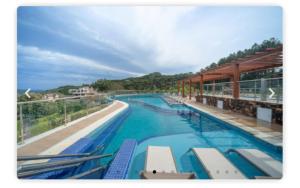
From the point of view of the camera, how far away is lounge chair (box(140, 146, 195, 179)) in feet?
9.37

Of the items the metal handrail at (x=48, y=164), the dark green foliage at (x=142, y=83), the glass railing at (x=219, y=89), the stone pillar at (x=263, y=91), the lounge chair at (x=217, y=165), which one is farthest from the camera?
the glass railing at (x=219, y=89)

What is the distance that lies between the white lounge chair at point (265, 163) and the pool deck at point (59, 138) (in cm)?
298

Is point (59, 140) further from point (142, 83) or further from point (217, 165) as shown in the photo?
point (217, 165)

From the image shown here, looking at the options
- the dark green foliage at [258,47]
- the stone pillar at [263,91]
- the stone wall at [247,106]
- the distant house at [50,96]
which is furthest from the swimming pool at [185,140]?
the dark green foliage at [258,47]

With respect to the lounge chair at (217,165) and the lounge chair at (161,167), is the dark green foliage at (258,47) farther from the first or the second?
the lounge chair at (161,167)

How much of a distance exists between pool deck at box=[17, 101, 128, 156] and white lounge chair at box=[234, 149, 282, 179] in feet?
9.76

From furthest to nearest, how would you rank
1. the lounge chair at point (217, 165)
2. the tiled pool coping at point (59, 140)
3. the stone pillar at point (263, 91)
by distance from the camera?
the stone pillar at point (263, 91), the tiled pool coping at point (59, 140), the lounge chair at point (217, 165)

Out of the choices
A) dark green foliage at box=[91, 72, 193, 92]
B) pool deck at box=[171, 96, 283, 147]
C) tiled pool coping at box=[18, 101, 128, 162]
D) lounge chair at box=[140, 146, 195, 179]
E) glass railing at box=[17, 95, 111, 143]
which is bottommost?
lounge chair at box=[140, 146, 195, 179]

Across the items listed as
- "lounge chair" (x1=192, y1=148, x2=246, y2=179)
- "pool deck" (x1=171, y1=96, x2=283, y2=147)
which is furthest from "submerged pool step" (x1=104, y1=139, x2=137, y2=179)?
"pool deck" (x1=171, y1=96, x2=283, y2=147)

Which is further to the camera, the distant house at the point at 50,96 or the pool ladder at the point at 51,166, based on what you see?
the distant house at the point at 50,96

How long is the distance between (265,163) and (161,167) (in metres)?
1.58

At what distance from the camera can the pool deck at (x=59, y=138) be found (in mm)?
3141

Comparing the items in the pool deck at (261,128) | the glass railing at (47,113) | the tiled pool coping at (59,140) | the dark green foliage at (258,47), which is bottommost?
the tiled pool coping at (59,140)

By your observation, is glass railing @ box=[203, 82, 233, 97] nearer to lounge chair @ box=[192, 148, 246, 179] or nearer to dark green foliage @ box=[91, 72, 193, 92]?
dark green foliage @ box=[91, 72, 193, 92]
